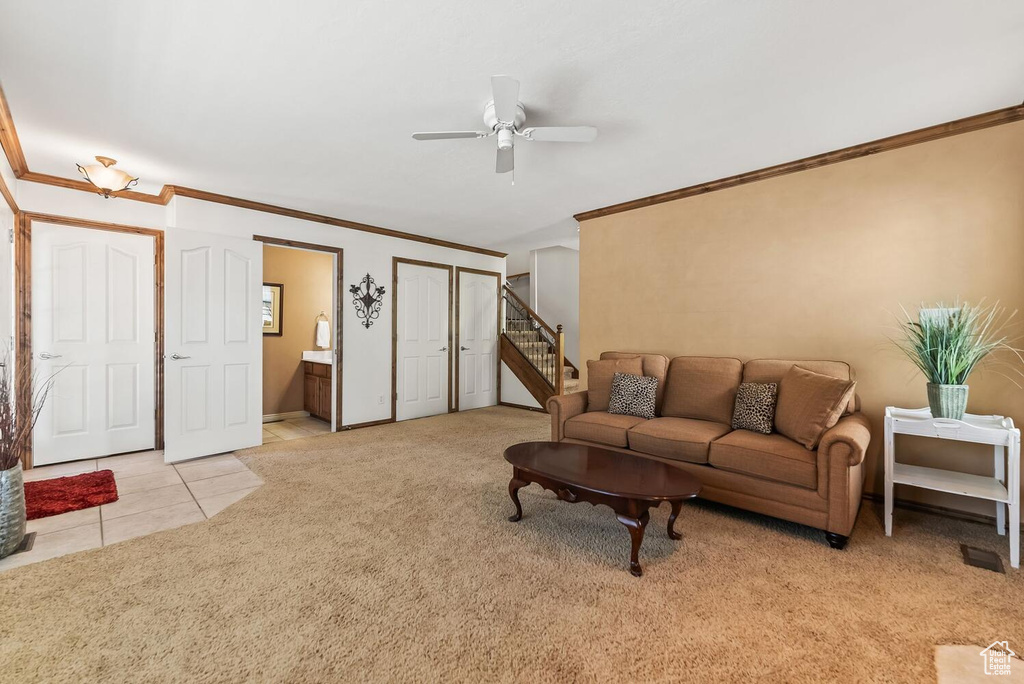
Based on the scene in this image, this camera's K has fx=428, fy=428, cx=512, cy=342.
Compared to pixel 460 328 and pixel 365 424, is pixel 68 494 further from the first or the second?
pixel 460 328

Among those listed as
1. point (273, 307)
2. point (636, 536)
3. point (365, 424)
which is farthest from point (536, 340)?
point (636, 536)

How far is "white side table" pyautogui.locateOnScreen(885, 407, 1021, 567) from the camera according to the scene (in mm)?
2205

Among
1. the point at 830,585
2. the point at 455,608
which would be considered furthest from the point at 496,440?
the point at 830,585

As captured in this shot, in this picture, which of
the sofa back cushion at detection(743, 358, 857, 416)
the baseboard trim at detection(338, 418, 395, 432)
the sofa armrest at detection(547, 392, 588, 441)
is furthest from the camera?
the baseboard trim at detection(338, 418, 395, 432)

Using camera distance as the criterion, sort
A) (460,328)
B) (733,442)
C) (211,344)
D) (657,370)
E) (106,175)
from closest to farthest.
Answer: (733,442)
(106,175)
(657,370)
(211,344)
(460,328)

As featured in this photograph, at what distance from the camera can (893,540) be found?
2498 millimetres

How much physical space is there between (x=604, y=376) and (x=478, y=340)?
3.11 meters

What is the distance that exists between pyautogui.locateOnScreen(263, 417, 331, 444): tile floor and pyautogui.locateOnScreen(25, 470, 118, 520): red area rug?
1.43 m

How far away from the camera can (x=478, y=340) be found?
6.73 meters

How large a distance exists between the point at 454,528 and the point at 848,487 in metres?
2.22

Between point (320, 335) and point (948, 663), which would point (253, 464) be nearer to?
point (320, 335)

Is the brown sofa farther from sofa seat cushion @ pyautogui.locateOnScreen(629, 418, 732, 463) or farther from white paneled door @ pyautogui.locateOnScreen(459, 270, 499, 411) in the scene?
white paneled door @ pyautogui.locateOnScreen(459, 270, 499, 411)

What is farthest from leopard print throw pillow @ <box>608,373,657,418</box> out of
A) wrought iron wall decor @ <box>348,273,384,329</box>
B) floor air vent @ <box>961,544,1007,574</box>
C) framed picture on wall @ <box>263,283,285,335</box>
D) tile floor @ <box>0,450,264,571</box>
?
framed picture on wall @ <box>263,283,285,335</box>

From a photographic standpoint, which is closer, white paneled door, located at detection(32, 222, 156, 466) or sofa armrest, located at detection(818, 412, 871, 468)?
sofa armrest, located at detection(818, 412, 871, 468)
